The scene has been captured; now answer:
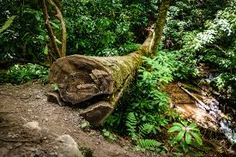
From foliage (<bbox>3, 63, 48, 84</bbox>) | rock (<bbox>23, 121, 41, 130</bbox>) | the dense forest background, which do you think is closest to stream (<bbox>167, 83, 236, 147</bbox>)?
the dense forest background

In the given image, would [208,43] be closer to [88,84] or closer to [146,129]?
[146,129]

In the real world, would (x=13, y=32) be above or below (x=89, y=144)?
above

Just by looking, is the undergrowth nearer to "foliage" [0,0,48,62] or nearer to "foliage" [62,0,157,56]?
"foliage" [62,0,157,56]

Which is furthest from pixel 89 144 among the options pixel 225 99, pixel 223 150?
pixel 225 99

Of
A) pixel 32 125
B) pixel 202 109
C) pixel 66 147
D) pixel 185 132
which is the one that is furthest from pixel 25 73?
pixel 202 109

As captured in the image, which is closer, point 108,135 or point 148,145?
point 108,135

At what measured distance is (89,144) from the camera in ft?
15.7

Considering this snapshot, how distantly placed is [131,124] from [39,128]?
2111 millimetres

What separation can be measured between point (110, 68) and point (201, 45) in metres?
6.06

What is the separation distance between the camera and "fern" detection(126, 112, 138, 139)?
19.4 ft

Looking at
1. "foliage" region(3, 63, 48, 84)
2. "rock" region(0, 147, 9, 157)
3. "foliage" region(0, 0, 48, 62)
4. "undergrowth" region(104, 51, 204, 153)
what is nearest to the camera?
"rock" region(0, 147, 9, 157)

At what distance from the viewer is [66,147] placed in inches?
153

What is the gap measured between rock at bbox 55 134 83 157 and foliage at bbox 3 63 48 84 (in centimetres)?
278

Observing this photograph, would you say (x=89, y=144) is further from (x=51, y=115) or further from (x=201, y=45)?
(x=201, y=45)
